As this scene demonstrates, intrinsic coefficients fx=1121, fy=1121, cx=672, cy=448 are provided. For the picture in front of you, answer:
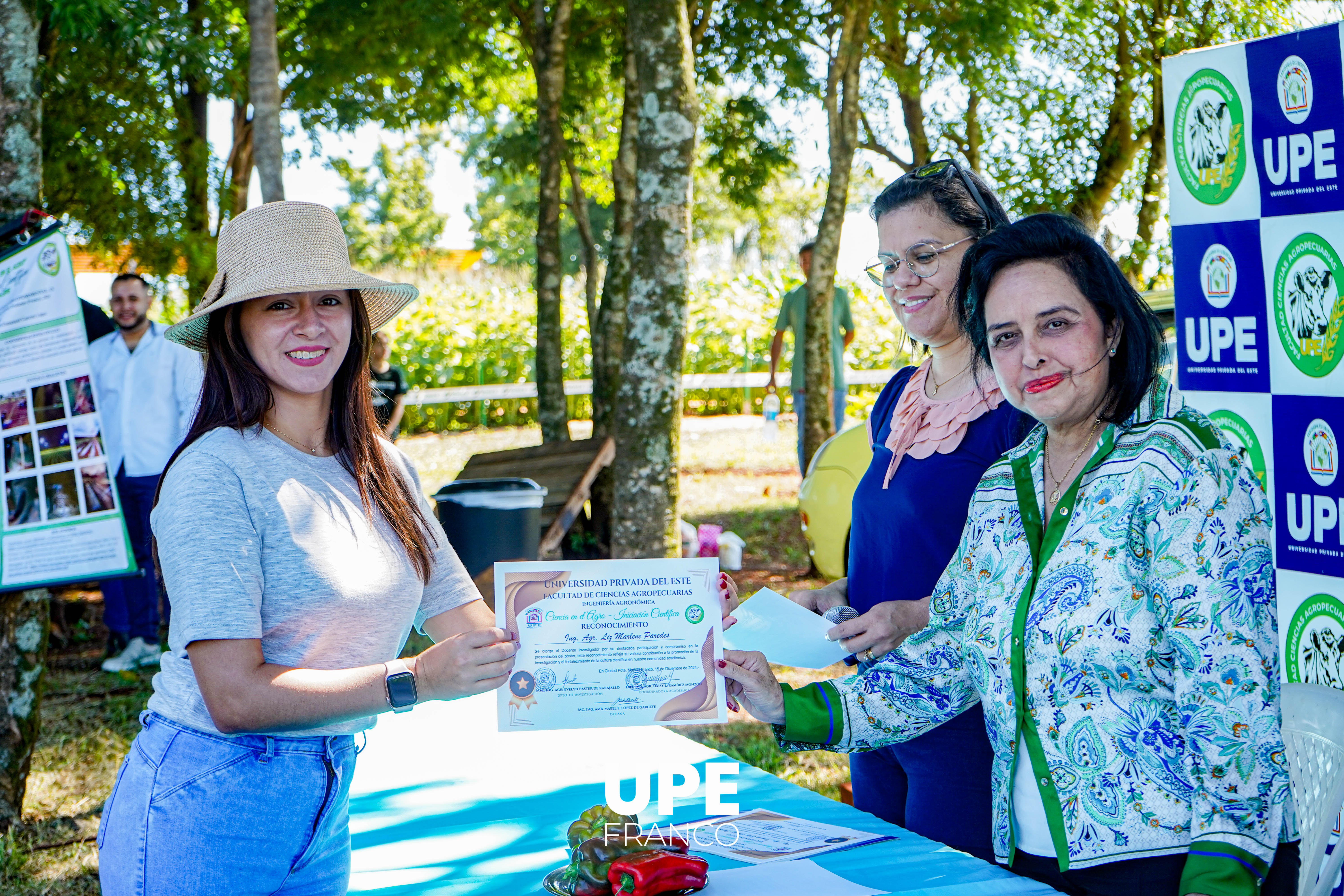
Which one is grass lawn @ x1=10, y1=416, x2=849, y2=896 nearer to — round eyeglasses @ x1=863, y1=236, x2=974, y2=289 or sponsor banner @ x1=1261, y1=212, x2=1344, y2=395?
sponsor banner @ x1=1261, y1=212, x2=1344, y2=395

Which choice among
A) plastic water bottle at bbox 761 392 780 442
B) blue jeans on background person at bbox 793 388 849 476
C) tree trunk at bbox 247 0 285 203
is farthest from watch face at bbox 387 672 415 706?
plastic water bottle at bbox 761 392 780 442

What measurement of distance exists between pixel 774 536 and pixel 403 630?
27.0 feet

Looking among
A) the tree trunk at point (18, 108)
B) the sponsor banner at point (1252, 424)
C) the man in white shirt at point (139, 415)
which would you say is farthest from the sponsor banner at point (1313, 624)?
the man in white shirt at point (139, 415)

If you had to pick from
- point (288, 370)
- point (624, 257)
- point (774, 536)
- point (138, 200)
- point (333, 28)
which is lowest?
point (774, 536)

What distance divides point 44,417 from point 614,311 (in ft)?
16.6

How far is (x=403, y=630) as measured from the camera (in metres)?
2.18

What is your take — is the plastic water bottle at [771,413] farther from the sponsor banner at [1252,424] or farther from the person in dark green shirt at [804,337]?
the sponsor banner at [1252,424]

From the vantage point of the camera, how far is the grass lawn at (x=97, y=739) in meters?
4.24

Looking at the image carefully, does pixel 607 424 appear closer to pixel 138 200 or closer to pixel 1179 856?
pixel 138 200

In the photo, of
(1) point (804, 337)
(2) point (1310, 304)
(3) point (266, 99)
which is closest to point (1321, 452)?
(2) point (1310, 304)

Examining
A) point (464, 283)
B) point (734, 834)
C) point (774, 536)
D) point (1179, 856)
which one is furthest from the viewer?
point (464, 283)

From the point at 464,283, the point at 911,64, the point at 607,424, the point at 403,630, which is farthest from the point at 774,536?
the point at 464,283

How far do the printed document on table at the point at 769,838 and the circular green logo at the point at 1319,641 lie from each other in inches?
78.6

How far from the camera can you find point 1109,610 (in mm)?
1880
